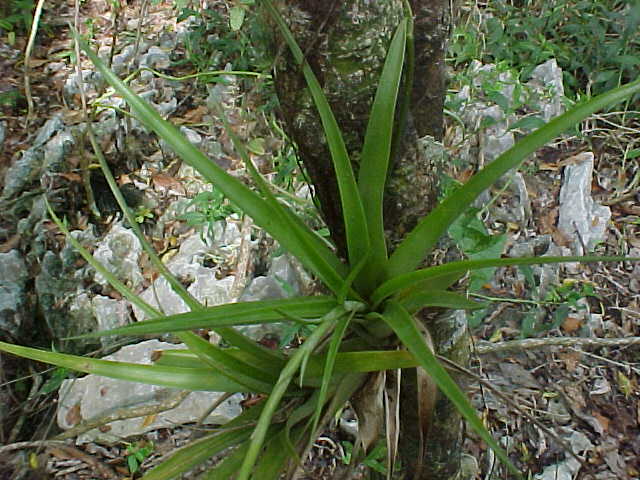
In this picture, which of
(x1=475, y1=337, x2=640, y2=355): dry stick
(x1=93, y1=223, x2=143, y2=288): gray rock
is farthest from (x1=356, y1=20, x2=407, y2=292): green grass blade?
(x1=93, y1=223, x2=143, y2=288): gray rock

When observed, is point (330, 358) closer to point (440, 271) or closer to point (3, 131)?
point (440, 271)

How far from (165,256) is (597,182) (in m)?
1.24

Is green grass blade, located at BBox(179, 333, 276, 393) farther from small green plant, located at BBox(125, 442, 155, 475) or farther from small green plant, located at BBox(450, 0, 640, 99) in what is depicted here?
small green plant, located at BBox(450, 0, 640, 99)

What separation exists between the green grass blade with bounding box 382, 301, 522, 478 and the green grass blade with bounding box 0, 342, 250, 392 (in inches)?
8.8

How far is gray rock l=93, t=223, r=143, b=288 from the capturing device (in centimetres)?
160

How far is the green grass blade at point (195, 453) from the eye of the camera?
2.43 feet

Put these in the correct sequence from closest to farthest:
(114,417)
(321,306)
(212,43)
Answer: (321,306)
(114,417)
(212,43)

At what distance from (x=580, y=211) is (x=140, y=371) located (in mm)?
1242

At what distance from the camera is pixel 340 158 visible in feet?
2.33

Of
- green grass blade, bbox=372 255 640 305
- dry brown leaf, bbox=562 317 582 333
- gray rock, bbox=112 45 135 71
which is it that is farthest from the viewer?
gray rock, bbox=112 45 135 71

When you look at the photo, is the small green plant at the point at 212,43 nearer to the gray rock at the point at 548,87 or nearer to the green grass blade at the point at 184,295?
the gray rock at the point at 548,87

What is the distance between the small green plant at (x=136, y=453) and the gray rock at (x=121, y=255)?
454mm

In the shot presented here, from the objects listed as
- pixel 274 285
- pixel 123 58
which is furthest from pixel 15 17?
pixel 274 285

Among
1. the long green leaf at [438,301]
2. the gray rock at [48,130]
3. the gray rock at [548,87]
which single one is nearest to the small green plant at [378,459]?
the long green leaf at [438,301]
